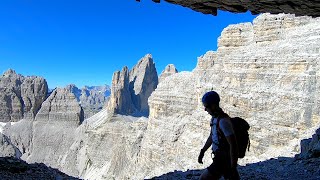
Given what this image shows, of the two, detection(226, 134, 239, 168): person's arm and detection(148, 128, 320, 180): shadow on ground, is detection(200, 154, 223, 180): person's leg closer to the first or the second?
detection(226, 134, 239, 168): person's arm

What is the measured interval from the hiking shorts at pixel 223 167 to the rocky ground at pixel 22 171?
5.72 meters

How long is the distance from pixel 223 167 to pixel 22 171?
6.69 metres

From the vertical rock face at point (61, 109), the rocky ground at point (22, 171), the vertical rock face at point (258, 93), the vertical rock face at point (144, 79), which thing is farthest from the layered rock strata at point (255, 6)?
the vertical rock face at point (144, 79)

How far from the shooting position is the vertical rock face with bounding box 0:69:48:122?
123062 mm

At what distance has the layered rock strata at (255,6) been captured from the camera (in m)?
8.12

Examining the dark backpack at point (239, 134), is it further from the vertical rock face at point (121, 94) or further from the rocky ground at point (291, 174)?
the vertical rock face at point (121, 94)

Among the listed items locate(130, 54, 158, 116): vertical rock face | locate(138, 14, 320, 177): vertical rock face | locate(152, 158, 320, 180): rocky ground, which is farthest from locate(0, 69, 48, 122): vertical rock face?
locate(152, 158, 320, 180): rocky ground

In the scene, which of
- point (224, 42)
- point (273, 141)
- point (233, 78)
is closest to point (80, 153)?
point (224, 42)

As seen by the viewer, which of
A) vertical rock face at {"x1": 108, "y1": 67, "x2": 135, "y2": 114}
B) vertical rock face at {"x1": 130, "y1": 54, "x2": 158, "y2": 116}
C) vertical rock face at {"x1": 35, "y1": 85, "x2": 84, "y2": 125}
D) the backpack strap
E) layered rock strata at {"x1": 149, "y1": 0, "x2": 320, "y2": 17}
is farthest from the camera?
vertical rock face at {"x1": 130, "y1": 54, "x2": 158, "y2": 116}

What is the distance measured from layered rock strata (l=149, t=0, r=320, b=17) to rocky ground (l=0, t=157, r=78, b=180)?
19.2 ft

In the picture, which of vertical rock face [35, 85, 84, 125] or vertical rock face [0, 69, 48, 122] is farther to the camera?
vertical rock face [0, 69, 48, 122]

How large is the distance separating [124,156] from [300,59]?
44482 mm

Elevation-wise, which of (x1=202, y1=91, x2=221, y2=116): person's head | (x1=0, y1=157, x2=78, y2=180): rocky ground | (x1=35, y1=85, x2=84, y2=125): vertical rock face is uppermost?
(x1=35, y1=85, x2=84, y2=125): vertical rock face

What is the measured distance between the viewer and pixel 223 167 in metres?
6.09
